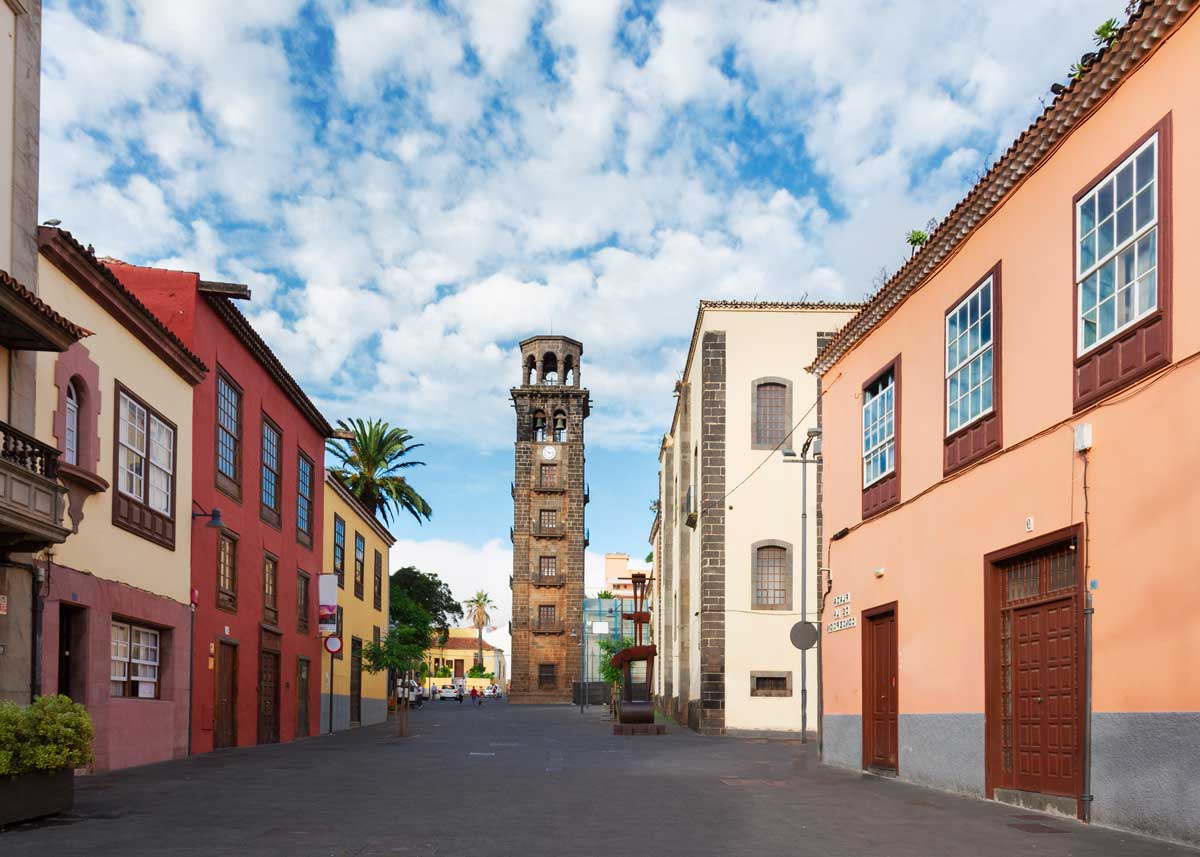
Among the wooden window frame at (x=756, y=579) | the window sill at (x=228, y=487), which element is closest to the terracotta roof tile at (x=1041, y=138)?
the window sill at (x=228, y=487)

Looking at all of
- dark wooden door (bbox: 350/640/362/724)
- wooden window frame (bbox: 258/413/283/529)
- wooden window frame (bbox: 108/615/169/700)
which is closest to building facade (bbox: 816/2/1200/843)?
wooden window frame (bbox: 108/615/169/700)

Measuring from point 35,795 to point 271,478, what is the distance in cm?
2115

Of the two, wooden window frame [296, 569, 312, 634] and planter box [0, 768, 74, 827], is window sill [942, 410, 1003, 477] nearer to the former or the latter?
planter box [0, 768, 74, 827]

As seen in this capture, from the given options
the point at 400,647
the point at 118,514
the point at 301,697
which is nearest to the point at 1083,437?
the point at 118,514

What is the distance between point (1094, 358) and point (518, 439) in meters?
81.3

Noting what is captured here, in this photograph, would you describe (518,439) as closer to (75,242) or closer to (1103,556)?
(75,242)

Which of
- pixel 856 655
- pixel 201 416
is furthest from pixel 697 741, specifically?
pixel 201 416

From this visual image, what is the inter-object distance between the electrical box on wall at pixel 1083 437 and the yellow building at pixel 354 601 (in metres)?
29.9

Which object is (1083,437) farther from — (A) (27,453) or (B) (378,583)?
(B) (378,583)

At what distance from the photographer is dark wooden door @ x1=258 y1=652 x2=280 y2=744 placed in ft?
102

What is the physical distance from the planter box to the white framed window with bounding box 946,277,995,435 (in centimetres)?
1095

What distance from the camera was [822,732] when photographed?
2284 cm

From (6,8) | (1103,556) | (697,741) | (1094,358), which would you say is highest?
(6,8)

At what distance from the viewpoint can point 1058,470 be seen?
1316 centimetres
